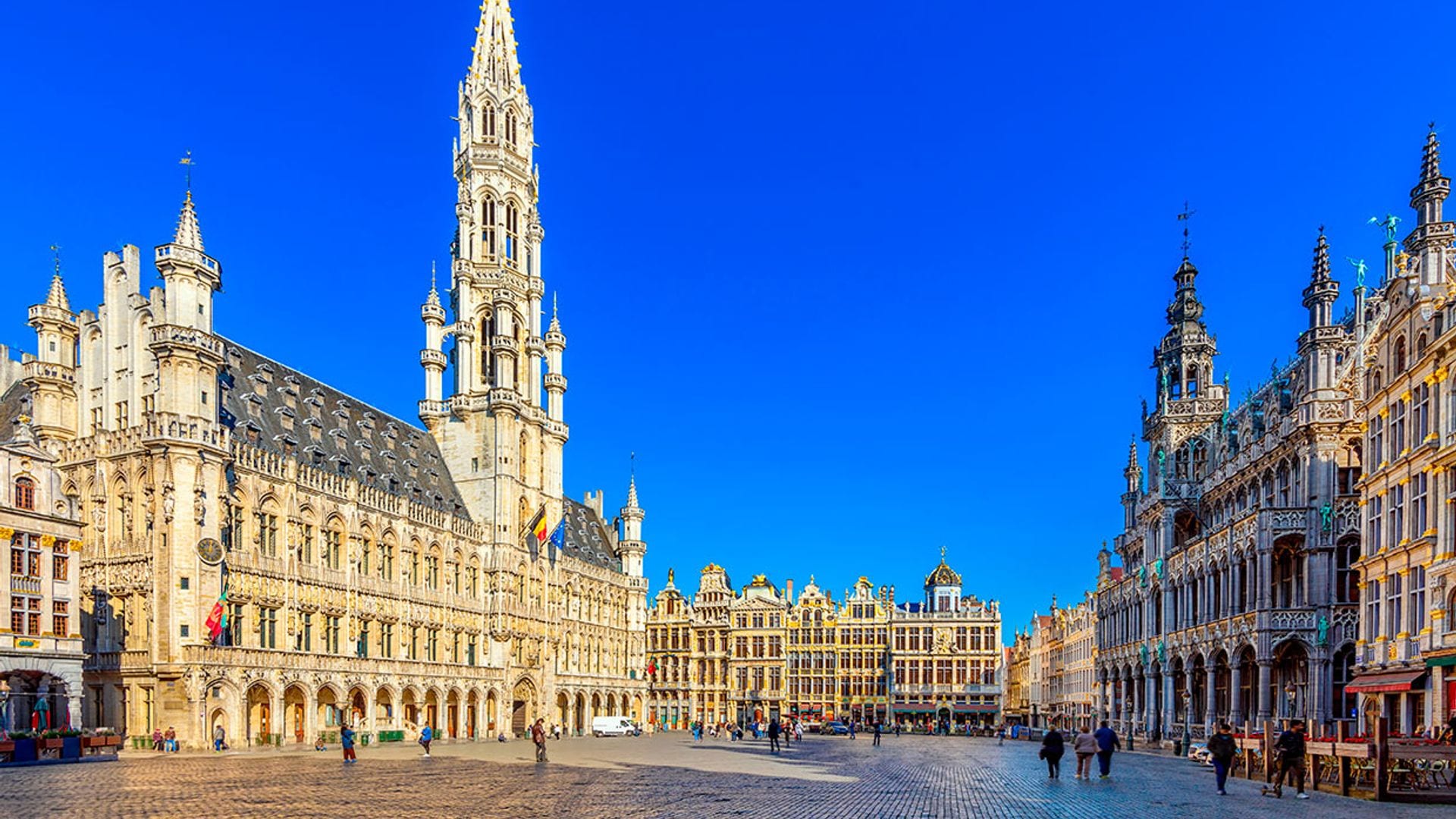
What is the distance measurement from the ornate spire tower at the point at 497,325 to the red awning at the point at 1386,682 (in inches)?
2094

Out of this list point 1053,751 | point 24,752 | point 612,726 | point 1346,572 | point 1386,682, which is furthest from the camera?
point 612,726

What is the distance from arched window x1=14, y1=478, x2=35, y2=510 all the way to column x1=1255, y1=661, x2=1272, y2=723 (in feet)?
155

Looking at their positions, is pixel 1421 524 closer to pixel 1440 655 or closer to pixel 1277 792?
pixel 1440 655

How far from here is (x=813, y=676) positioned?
122 meters

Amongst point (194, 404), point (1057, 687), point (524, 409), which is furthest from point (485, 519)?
point (1057, 687)

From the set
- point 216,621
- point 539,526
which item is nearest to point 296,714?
point 216,621

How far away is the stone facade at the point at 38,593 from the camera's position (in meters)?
41.8

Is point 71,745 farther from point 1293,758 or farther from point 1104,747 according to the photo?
point 1293,758

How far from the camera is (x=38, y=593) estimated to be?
140ft

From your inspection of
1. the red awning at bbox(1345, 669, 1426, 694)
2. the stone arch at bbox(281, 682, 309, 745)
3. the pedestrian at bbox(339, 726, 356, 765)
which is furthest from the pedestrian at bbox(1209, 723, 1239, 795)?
the stone arch at bbox(281, 682, 309, 745)

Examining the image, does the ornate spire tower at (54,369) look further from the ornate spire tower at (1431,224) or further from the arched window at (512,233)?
the ornate spire tower at (1431,224)

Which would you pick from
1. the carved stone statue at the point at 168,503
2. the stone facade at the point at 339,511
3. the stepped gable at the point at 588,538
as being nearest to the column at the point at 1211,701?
the stone facade at the point at 339,511

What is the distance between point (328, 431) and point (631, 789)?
4563 centimetres

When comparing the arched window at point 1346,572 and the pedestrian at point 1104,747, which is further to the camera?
the arched window at point 1346,572
